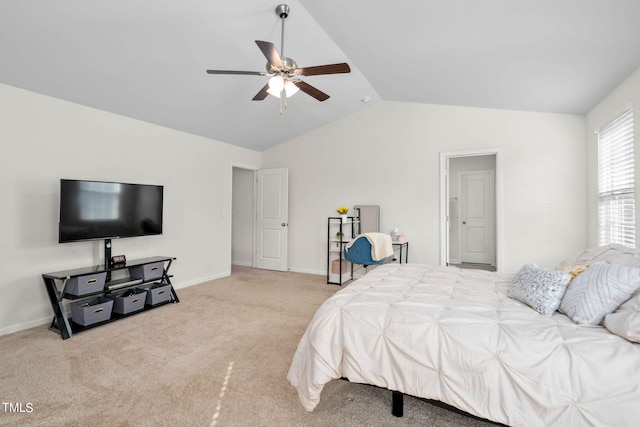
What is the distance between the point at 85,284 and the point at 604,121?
18.5 ft

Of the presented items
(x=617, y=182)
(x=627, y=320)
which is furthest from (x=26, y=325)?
(x=617, y=182)

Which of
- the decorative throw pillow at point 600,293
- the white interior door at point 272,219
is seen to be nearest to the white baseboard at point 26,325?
the white interior door at point 272,219

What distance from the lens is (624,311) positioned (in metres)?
1.49

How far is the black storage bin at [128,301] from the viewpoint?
3350 mm

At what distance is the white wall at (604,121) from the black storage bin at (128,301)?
492 centimetres

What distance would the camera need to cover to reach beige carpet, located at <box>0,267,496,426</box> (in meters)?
1.77

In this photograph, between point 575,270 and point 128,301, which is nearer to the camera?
point 575,270

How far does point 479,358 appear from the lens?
141 centimetres

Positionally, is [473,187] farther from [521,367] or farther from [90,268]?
[90,268]

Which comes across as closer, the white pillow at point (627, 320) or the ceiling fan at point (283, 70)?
the white pillow at point (627, 320)

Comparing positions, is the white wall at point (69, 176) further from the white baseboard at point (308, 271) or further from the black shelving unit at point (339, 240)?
the black shelving unit at point (339, 240)

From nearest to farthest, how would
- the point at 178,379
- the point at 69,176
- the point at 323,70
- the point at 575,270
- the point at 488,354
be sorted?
the point at 488,354
the point at 575,270
the point at 178,379
the point at 323,70
the point at 69,176

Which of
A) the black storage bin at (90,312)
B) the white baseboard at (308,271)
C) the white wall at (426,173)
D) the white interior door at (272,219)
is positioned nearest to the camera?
the black storage bin at (90,312)

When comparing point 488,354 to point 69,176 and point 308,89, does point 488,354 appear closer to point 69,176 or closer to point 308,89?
point 308,89
